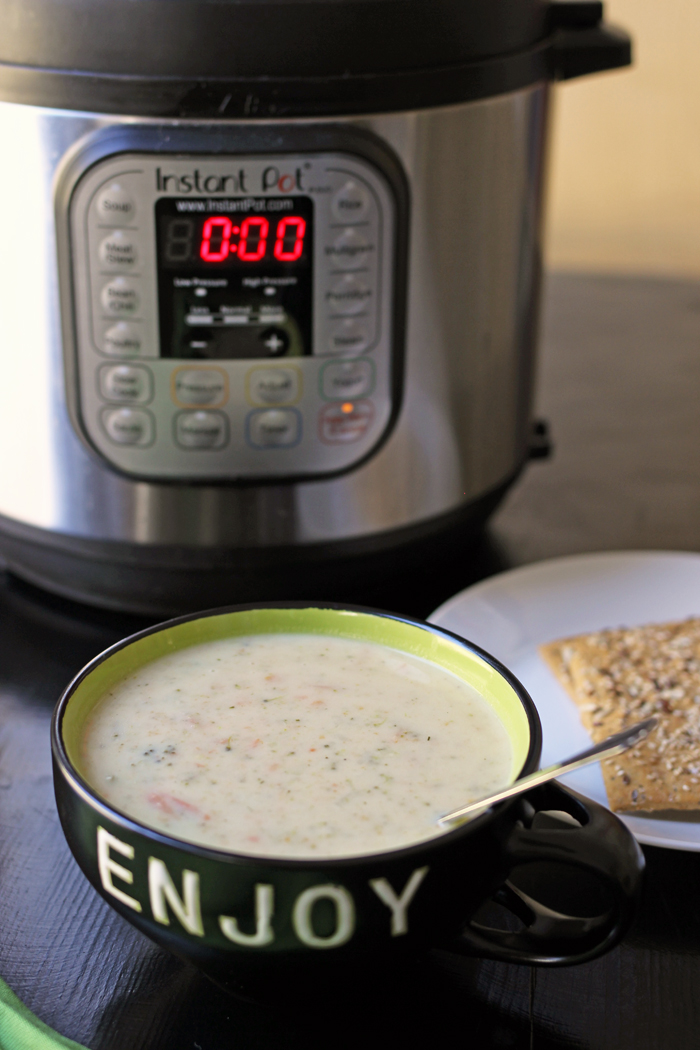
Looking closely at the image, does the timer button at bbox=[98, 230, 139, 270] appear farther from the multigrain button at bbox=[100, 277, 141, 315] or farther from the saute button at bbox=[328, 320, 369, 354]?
the saute button at bbox=[328, 320, 369, 354]

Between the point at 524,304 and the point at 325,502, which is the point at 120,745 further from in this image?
the point at 524,304

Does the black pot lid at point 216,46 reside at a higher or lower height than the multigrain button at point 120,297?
higher

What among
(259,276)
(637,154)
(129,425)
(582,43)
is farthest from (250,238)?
(637,154)

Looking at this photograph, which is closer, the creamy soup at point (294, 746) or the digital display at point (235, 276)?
the creamy soup at point (294, 746)

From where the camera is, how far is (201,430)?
1.98 ft

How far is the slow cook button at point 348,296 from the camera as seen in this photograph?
59 centimetres

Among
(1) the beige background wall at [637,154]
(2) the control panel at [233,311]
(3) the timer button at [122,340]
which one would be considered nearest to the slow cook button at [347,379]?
(2) the control panel at [233,311]

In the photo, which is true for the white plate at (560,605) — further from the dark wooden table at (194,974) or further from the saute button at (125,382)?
the saute button at (125,382)

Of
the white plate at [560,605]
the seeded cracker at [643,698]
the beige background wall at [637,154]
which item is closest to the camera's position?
the seeded cracker at [643,698]

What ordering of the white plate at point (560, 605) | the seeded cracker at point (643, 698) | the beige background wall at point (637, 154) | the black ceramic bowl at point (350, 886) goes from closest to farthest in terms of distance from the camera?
1. the black ceramic bowl at point (350, 886)
2. the seeded cracker at point (643, 698)
3. the white plate at point (560, 605)
4. the beige background wall at point (637, 154)

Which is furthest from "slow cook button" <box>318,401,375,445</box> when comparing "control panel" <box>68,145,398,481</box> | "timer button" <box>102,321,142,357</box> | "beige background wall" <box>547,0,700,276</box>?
"beige background wall" <box>547,0,700,276</box>

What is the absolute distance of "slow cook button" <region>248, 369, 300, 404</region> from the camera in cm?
60

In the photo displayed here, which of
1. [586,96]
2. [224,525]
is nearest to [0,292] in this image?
[224,525]

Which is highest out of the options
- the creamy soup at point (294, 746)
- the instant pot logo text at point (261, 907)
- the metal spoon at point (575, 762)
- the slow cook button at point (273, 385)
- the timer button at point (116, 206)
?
the timer button at point (116, 206)
